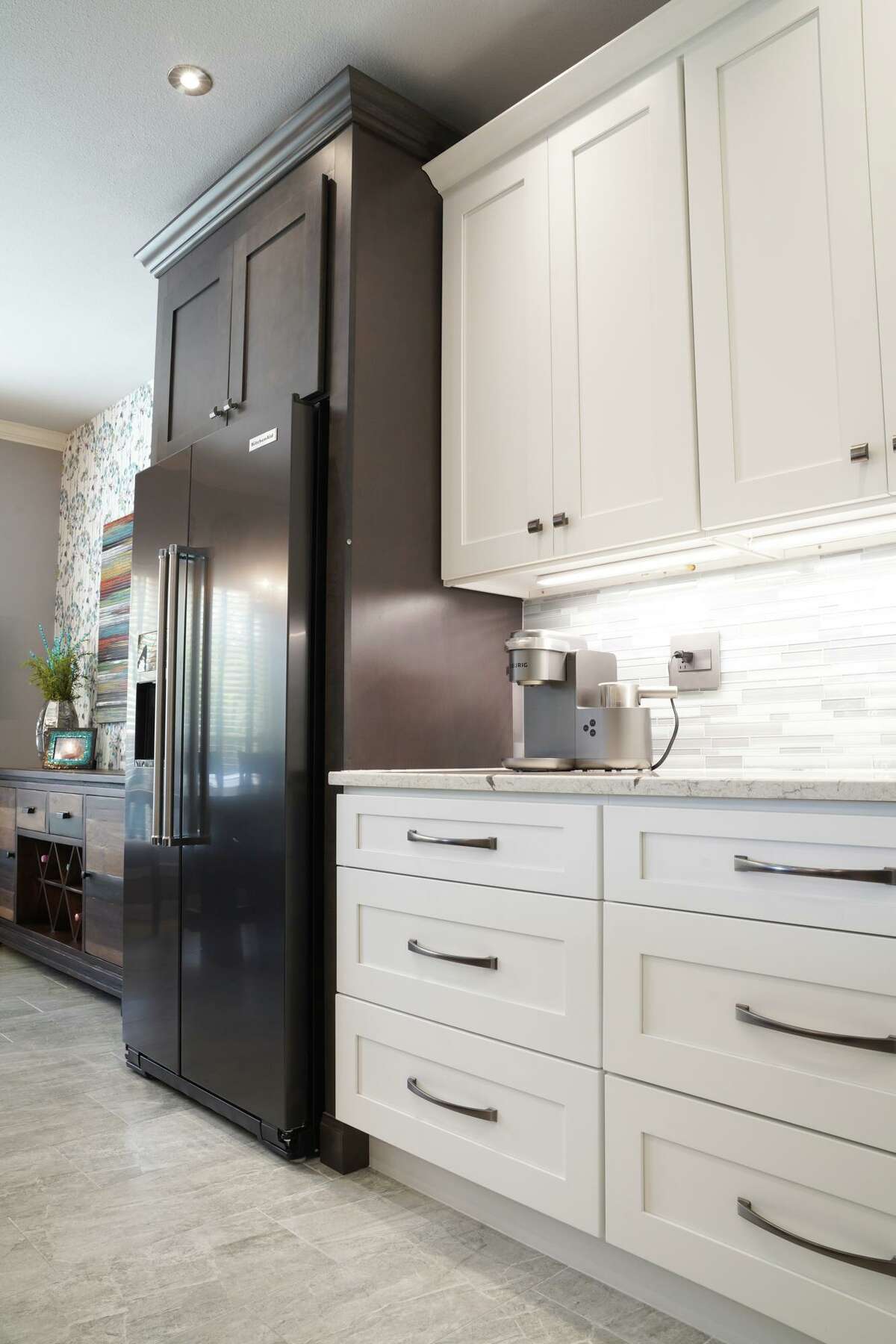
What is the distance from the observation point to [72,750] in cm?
428

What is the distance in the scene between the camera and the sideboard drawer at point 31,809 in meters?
3.89

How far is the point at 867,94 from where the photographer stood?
1.62m

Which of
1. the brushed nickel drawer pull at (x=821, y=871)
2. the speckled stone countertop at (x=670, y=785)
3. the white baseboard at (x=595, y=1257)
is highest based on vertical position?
the speckled stone countertop at (x=670, y=785)

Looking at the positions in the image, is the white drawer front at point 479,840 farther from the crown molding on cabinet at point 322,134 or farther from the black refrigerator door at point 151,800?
the crown molding on cabinet at point 322,134

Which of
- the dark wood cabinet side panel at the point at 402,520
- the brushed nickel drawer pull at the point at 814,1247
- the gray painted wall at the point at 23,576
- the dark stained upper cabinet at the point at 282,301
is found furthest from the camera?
the gray painted wall at the point at 23,576

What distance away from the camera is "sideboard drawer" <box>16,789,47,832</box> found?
389 cm

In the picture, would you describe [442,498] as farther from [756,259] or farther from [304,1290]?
[304,1290]

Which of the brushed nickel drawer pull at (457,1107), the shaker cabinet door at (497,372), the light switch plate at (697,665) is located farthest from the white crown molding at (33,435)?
the brushed nickel drawer pull at (457,1107)

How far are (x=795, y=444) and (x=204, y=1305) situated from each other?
1.77 meters

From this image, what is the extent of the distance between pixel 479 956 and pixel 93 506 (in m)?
3.89

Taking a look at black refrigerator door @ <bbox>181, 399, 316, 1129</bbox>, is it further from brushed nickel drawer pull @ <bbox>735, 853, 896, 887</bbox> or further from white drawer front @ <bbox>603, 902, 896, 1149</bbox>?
brushed nickel drawer pull @ <bbox>735, 853, 896, 887</bbox>

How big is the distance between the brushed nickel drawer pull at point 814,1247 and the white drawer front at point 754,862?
0.40 meters

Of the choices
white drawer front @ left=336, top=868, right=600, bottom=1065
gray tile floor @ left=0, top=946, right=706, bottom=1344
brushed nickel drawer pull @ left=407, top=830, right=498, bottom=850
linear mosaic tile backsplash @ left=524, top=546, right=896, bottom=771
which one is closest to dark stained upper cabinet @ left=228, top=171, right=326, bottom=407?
linear mosaic tile backsplash @ left=524, top=546, right=896, bottom=771

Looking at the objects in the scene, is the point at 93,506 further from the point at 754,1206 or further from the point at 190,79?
the point at 754,1206
